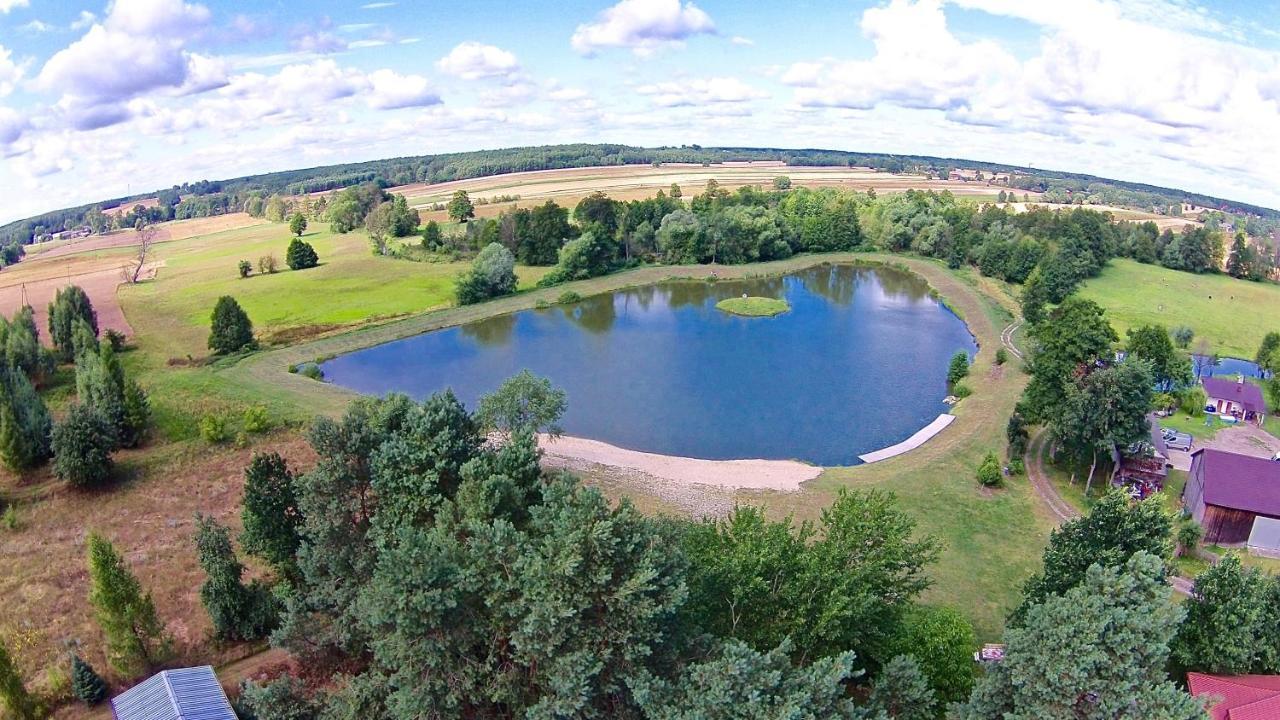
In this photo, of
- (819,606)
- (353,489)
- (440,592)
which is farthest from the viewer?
(353,489)

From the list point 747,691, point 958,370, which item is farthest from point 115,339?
point 958,370

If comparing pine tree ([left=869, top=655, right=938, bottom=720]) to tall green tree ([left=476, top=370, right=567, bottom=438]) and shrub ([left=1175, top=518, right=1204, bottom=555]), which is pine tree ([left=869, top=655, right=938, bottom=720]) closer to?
shrub ([left=1175, top=518, right=1204, bottom=555])

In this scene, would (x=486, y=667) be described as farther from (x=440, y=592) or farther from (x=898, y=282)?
(x=898, y=282)

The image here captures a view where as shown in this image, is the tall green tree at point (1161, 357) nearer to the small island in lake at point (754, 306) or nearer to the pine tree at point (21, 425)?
the small island in lake at point (754, 306)

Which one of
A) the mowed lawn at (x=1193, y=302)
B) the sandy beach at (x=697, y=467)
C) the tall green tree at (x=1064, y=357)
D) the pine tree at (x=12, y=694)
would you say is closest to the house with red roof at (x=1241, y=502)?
the tall green tree at (x=1064, y=357)

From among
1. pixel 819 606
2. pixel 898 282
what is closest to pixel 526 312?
pixel 898 282

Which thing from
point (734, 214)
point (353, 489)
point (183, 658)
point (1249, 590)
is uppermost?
point (734, 214)

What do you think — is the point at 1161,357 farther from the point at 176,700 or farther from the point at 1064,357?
the point at 176,700

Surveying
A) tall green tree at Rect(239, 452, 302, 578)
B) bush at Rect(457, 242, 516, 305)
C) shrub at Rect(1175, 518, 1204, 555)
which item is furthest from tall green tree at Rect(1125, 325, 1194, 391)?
bush at Rect(457, 242, 516, 305)
